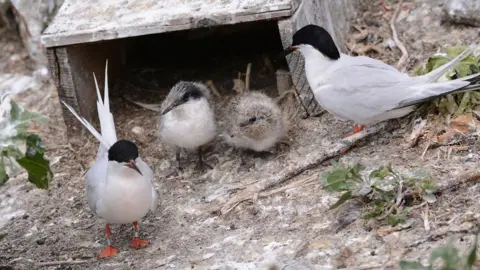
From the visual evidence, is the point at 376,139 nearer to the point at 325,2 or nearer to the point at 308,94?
the point at 308,94

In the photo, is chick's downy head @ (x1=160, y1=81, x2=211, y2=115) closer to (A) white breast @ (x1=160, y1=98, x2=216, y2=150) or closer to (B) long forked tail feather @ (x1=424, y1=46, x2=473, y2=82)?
(A) white breast @ (x1=160, y1=98, x2=216, y2=150)

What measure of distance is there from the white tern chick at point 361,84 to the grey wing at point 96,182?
1404mm

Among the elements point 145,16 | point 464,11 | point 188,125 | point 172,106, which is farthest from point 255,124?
point 464,11

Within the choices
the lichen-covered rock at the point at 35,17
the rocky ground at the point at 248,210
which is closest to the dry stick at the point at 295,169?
the rocky ground at the point at 248,210

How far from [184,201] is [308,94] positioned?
1188 millimetres

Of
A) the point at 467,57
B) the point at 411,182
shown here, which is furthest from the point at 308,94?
the point at 411,182

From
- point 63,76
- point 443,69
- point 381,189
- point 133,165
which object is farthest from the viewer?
point 63,76

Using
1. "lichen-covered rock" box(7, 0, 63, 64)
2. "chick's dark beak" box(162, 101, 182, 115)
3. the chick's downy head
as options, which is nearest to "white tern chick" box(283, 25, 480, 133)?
the chick's downy head

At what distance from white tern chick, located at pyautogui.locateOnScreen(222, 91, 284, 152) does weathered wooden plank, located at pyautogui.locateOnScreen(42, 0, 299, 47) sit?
0.55 m

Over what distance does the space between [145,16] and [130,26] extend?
5.5 inches

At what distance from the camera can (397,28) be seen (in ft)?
18.9

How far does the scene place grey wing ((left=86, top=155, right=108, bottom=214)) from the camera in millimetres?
3969

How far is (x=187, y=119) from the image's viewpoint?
479 cm

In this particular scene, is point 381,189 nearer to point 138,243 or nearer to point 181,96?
point 138,243
